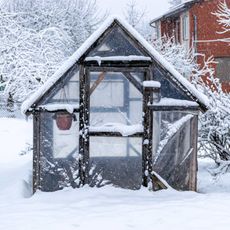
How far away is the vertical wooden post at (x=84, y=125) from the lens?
10201 millimetres

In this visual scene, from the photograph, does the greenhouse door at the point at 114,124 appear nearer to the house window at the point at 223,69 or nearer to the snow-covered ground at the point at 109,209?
the snow-covered ground at the point at 109,209

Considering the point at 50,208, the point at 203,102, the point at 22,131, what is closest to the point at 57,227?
the point at 50,208

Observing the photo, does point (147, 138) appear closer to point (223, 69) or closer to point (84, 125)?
point (84, 125)

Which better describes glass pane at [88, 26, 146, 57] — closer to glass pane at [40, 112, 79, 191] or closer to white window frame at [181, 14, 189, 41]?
glass pane at [40, 112, 79, 191]

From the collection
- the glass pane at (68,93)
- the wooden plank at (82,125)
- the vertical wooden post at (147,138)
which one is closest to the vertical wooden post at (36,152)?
the glass pane at (68,93)

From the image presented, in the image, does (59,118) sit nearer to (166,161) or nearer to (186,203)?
(166,161)

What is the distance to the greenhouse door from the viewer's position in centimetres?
1030

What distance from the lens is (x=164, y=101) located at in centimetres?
1027

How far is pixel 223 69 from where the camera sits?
25.1m

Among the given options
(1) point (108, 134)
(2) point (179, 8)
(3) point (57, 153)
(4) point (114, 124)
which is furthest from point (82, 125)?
(2) point (179, 8)

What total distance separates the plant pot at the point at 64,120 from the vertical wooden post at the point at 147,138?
1.66m

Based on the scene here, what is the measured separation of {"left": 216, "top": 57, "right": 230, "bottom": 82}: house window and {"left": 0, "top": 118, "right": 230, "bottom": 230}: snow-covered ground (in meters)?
13.7

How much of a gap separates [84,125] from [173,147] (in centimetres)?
209

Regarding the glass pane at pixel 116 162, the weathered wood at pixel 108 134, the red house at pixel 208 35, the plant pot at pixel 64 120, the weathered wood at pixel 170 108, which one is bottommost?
the glass pane at pixel 116 162
